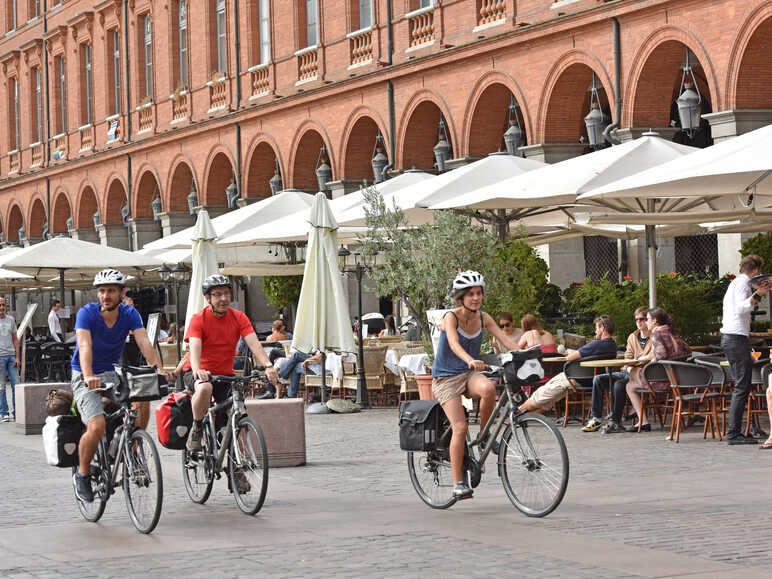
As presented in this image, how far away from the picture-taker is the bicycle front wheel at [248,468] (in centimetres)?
891

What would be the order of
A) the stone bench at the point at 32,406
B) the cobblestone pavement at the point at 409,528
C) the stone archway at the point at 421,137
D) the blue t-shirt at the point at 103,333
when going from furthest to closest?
the stone archway at the point at 421,137, the stone bench at the point at 32,406, the blue t-shirt at the point at 103,333, the cobblestone pavement at the point at 409,528

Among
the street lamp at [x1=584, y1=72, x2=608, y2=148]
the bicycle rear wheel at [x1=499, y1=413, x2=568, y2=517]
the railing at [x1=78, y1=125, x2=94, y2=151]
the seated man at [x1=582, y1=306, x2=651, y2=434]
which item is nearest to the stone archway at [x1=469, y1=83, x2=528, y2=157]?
the street lamp at [x1=584, y1=72, x2=608, y2=148]

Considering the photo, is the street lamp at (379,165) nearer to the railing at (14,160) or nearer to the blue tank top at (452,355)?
the blue tank top at (452,355)

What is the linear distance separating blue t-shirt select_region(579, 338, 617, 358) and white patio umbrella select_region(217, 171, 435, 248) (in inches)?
221

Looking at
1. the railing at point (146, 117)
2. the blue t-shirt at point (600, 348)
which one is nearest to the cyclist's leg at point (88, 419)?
the blue t-shirt at point (600, 348)

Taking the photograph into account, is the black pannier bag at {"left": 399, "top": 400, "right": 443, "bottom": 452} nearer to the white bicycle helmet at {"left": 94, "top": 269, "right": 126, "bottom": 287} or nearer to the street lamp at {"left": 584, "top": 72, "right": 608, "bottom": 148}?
the white bicycle helmet at {"left": 94, "top": 269, "right": 126, "bottom": 287}

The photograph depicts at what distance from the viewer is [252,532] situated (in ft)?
27.5

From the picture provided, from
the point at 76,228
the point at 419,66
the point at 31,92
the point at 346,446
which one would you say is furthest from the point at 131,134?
the point at 346,446

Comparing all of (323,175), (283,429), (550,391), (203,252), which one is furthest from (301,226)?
(323,175)

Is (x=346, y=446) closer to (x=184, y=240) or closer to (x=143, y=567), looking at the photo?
(x=143, y=567)

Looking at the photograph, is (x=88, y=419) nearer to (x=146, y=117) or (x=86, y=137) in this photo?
(x=146, y=117)

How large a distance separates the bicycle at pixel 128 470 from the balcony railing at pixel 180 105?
2889 centimetres

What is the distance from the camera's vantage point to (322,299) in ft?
56.3

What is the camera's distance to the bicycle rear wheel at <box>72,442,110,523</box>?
894 centimetres
